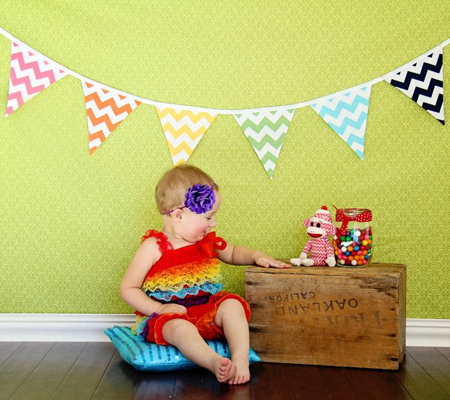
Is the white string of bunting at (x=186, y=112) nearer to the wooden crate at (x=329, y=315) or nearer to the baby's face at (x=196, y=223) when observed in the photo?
the baby's face at (x=196, y=223)

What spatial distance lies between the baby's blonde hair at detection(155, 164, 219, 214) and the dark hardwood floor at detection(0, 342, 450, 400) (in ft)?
1.86

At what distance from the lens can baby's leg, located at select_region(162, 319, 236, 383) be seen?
5.50 ft

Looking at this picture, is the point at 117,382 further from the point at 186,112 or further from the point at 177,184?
the point at 186,112

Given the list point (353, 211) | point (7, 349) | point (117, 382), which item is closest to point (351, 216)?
point (353, 211)

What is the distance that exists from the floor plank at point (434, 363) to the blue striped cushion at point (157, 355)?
0.56 m

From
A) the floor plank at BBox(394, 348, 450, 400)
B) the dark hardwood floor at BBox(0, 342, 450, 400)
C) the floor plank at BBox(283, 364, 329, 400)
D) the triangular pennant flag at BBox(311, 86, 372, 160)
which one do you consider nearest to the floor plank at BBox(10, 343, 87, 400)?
the dark hardwood floor at BBox(0, 342, 450, 400)

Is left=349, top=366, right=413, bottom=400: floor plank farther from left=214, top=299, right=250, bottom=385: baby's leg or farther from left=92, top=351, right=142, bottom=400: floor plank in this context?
left=92, top=351, right=142, bottom=400: floor plank

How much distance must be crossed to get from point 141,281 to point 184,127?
2.09 ft

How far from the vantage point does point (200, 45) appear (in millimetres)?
2250

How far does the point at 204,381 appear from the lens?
177 centimetres

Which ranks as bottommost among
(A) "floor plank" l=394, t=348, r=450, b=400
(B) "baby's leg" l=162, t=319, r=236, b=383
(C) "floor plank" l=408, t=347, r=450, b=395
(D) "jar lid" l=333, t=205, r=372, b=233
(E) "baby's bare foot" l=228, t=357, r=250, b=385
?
(C) "floor plank" l=408, t=347, r=450, b=395

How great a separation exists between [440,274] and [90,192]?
1395 mm

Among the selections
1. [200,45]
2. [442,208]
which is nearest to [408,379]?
[442,208]

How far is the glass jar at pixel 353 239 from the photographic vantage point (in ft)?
6.47
